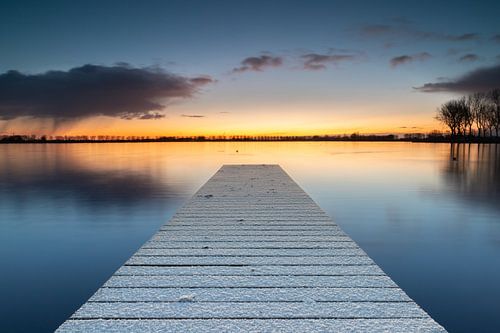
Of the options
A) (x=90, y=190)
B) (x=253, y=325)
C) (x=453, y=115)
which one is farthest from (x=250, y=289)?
(x=453, y=115)

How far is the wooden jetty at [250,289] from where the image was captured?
8.70ft

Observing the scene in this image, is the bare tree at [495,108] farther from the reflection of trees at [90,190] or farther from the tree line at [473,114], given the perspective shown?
the reflection of trees at [90,190]

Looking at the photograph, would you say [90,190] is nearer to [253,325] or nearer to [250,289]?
[250,289]

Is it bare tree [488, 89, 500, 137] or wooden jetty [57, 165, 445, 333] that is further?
bare tree [488, 89, 500, 137]

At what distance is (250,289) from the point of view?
322cm

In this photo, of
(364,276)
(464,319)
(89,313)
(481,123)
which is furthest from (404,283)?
(481,123)

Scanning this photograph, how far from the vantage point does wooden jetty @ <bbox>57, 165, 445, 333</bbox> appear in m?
2.65

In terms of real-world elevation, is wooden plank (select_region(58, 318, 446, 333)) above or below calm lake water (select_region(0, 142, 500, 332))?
above

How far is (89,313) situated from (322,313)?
173 centimetres

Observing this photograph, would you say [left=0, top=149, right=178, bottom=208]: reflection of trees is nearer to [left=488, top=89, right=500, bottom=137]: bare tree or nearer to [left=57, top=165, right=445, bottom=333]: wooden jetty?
[left=57, top=165, right=445, bottom=333]: wooden jetty

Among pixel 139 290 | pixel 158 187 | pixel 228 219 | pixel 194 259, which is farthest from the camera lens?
pixel 158 187

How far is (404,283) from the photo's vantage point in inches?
199

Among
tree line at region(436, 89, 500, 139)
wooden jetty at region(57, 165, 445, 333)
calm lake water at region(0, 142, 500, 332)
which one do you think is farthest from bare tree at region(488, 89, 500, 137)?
wooden jetty at region(57, 165, 445, 333)

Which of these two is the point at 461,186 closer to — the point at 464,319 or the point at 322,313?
the point at 464,319
